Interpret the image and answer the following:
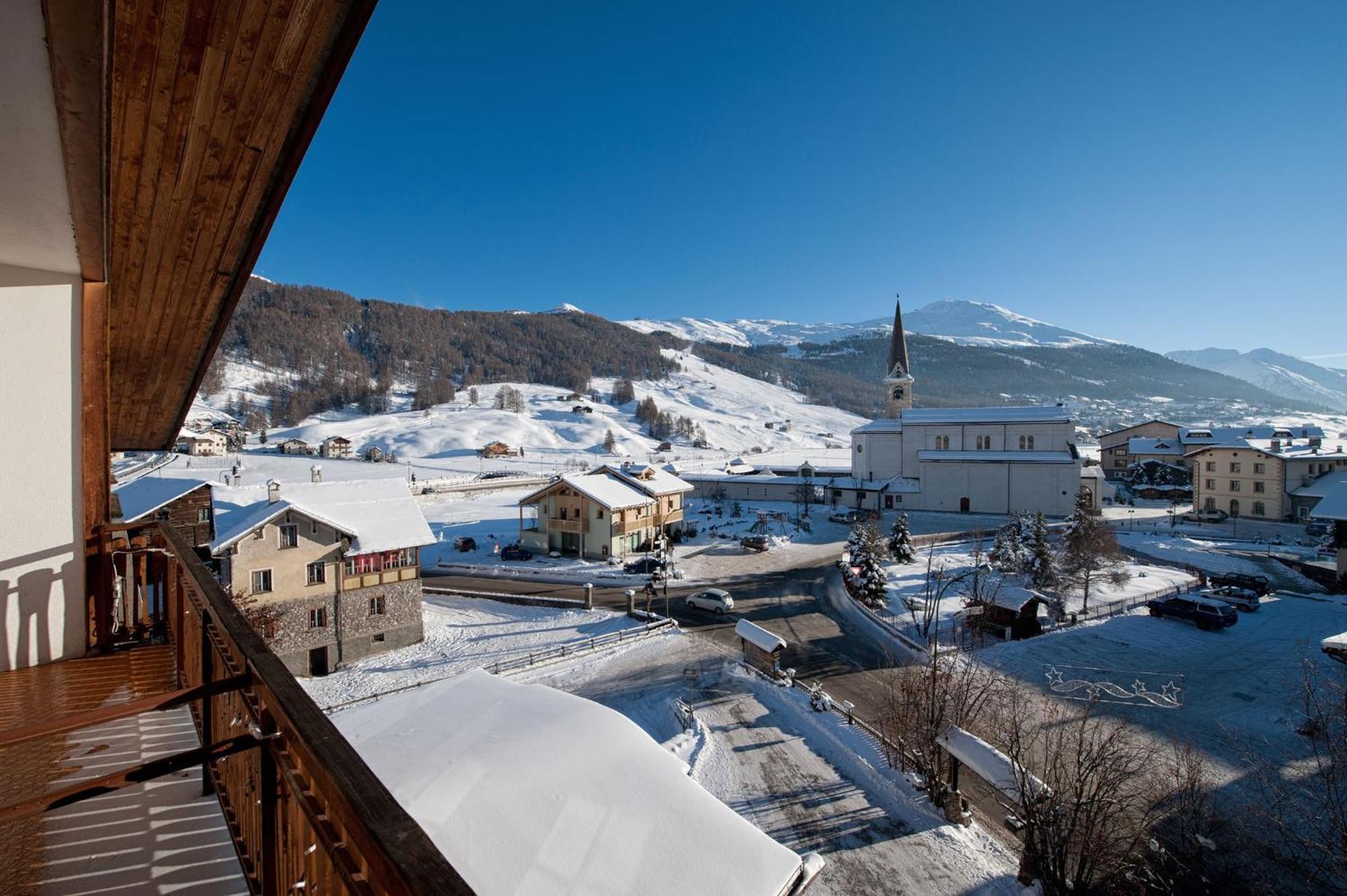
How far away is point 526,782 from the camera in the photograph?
5.95 metres

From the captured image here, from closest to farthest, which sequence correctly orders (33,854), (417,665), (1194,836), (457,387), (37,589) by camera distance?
(33,854) < (37,589) < (1194,836) < (417,665) < (457,387)

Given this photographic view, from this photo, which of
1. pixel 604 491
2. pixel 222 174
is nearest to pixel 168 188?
pixel 222 174

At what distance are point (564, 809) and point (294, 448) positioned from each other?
74522mm

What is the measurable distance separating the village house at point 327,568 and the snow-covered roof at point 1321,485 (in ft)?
183

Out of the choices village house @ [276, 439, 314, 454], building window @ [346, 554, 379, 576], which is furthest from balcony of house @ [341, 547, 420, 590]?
village house @ [276, 439, 314, 454]

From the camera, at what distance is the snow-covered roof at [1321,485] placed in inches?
1540

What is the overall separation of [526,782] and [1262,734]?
55.6ft

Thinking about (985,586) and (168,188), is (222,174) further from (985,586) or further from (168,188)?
(985,586)

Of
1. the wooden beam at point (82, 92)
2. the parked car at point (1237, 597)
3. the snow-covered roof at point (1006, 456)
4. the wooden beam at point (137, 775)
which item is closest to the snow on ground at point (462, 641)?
the wooden beam at point (82, 92)

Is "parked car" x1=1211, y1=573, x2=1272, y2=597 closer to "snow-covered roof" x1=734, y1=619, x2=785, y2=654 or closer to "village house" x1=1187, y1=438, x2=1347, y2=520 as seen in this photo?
"snow-covered roof" x1=734, y1=619, x2=785, y2=654

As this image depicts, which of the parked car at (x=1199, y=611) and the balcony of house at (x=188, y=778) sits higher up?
the balcony of house at (x=188, y=778)

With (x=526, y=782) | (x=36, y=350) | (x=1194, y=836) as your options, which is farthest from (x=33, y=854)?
(x=1194, y=836)

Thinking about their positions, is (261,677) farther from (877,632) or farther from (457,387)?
(457,387)

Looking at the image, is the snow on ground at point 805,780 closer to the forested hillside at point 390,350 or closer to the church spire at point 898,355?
the church spire at point 898,355
